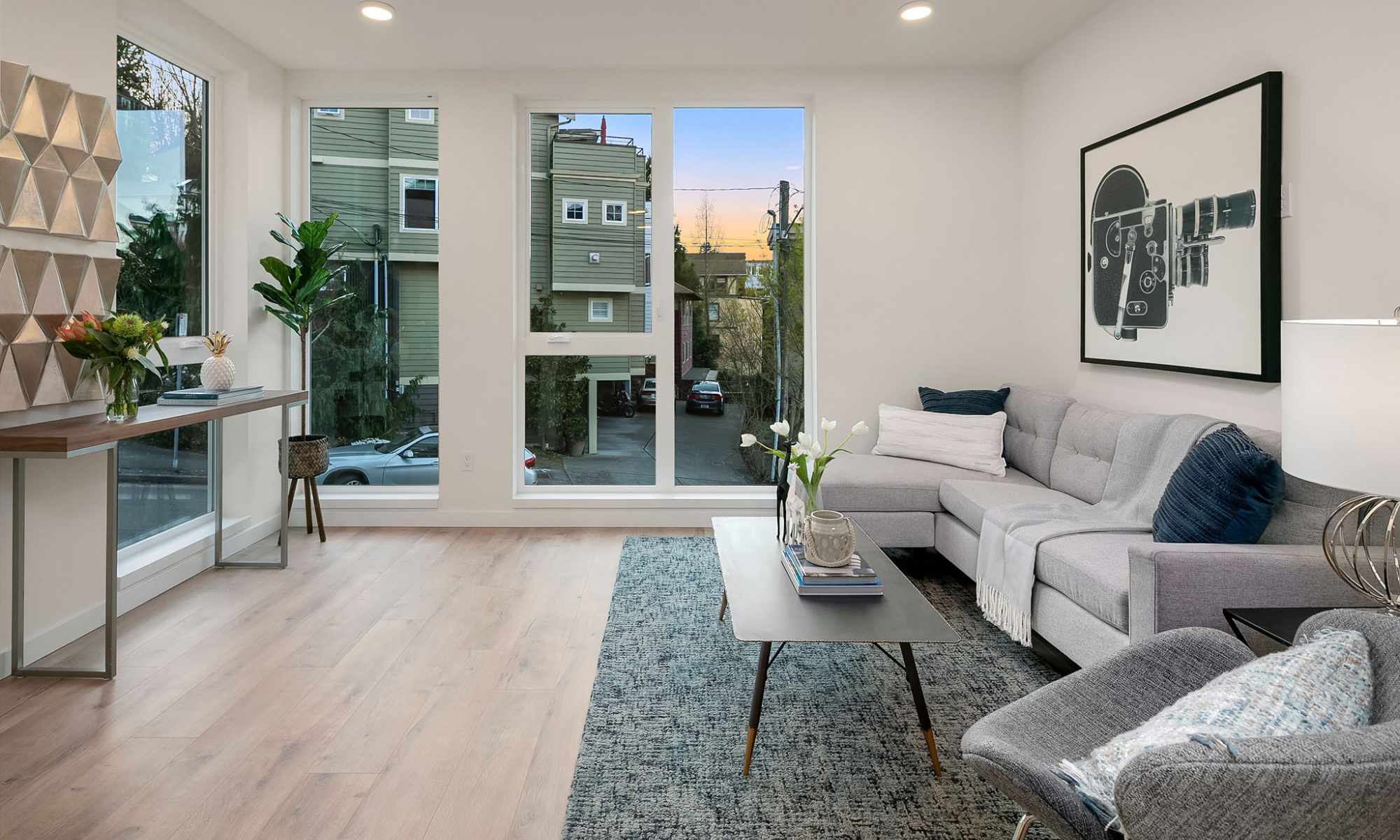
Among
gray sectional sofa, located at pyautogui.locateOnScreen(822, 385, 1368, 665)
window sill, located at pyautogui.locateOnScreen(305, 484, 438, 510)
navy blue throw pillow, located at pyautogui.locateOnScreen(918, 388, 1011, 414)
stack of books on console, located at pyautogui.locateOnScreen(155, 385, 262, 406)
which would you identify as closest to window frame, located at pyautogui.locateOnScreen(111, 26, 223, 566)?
stack of books on console, located at pyautogui.locateOnScreen(155, 385, 262, 406)

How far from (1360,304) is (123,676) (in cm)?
410

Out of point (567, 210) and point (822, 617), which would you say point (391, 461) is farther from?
point (822, 617)

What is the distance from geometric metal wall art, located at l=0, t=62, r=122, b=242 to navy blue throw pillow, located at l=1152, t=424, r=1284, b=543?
3.72 metres

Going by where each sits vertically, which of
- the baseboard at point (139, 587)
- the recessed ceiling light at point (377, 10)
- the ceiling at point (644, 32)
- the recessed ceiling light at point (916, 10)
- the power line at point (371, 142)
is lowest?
the baseboard at point (139, 587)

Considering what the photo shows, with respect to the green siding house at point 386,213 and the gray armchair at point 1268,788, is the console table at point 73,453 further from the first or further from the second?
the gray armchair at point 1268,788

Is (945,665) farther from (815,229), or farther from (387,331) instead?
(387,331)

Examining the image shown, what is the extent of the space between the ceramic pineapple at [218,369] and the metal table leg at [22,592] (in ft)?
3.08

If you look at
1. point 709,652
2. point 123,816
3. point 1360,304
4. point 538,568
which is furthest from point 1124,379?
point 123,816

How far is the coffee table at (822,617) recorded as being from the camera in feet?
6.97

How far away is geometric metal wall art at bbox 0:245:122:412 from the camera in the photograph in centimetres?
271

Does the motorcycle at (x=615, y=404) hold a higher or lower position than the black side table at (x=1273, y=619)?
higher

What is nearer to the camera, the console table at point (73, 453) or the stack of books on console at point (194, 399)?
the console table at point (73, 453)

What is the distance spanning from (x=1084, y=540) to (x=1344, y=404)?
1.31 metres

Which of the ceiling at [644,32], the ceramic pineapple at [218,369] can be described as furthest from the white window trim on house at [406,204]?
the ceramic pineapple at [218,369]
